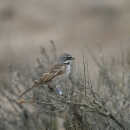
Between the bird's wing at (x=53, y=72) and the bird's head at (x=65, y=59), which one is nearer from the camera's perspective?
the bird's wing at (x=53, y=72)

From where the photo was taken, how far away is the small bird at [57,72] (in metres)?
10.3

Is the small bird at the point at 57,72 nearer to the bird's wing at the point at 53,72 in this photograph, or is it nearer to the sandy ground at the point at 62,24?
the bird's wing at the point at 53,72

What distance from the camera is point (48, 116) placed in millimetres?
12344

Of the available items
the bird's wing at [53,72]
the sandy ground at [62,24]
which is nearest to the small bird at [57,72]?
the bird's wing at [53,72]

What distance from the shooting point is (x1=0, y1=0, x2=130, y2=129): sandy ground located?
27.8 meters

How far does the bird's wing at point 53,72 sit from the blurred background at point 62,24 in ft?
50.4

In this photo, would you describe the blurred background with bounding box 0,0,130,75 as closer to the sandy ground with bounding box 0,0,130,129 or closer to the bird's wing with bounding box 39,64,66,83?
the sandy ground with bounding box 0,0,130,129

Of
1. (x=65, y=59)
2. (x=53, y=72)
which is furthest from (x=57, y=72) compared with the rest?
(x=65, y=59)

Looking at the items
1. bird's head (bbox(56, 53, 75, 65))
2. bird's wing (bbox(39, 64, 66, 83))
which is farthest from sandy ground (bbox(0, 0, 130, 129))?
bird's wing (bbox(39, 64, 66, 83))

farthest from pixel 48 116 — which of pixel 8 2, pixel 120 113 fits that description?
pixel 8 2

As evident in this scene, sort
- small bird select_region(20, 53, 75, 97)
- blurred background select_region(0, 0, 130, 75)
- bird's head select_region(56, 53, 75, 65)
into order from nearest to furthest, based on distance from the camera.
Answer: small bird select_region(20, 53, 75, 97) < bird's head select_region(56, 53, 75, 65) < blurred background select_region(0, 0, 130, 75)

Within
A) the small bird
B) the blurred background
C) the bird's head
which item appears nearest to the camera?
the small bird

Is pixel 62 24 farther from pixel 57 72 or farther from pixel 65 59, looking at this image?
pixel 57 72

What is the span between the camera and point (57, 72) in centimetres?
1052
